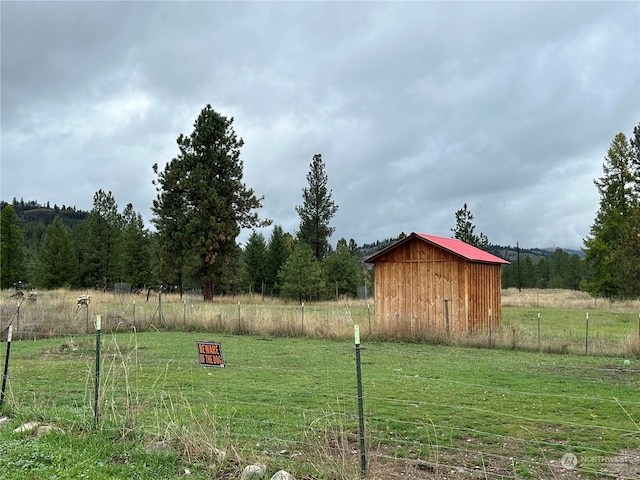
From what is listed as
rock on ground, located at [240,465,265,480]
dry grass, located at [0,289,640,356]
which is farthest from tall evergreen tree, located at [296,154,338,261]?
rock on ground, located at [240,465,265,480]

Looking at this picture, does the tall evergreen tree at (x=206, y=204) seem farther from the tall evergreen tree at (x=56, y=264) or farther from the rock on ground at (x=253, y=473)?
the rock on ground at (x=253, y=473)

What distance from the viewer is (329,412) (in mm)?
7094

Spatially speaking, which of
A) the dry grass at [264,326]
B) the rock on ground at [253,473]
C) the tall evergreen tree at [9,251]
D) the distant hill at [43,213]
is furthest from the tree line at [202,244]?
the distant hill at [43,213]

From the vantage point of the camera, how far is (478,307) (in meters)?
18.8

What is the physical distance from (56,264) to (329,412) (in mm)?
43851

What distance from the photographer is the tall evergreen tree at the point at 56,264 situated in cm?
4508

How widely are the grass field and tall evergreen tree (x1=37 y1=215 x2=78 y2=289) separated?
32483 mm

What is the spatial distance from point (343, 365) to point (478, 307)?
8672 mm

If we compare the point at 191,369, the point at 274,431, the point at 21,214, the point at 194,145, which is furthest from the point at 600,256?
the point at 21,214

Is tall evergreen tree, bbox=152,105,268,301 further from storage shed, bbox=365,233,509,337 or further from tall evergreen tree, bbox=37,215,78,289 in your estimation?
storage shed, bbox=365,233,509,337

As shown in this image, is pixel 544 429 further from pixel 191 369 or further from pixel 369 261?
pixel 369 261

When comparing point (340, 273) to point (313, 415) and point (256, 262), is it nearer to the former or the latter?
point (256, 262)

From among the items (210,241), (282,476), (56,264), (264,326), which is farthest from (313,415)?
(56,264)

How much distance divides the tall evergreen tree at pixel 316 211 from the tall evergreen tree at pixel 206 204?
9.74 meters
